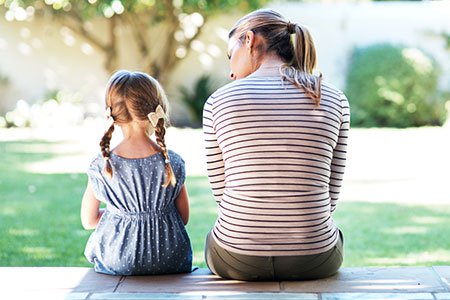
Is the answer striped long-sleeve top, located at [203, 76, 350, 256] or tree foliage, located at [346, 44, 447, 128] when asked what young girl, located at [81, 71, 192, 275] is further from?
tree foliage, located at [346, 44, 447, 128]

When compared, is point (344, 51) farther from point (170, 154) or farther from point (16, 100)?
point (170, 154)

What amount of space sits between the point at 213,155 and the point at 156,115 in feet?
0.91

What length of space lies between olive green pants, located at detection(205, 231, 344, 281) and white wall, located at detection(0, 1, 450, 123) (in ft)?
37.6

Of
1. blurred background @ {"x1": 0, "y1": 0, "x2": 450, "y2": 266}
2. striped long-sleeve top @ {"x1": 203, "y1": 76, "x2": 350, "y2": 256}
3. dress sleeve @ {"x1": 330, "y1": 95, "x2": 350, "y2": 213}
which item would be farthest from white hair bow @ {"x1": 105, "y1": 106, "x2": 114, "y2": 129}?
blurred background @ {"x1": 0, "y1": 0, "x2": 450, "y2": 266}

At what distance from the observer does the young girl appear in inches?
133

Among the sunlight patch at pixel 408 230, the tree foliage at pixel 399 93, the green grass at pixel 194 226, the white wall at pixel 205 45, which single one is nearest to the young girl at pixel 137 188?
the green grass at pixel 194 226

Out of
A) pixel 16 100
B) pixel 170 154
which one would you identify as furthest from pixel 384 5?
pixel 170 154

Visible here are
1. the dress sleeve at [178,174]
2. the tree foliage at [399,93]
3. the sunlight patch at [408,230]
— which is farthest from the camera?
the tree foliage at [399,93]

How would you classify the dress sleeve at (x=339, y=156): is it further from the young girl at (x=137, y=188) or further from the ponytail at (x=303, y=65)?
the young girl at (x=137, y=188)

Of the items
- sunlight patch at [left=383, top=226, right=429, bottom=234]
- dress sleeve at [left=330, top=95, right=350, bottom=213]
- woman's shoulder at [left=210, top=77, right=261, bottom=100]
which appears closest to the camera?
woman's shoulder at [left=210, top=77, right=261, bottom=100]

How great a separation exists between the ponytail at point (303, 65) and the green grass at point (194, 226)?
1.91 meters

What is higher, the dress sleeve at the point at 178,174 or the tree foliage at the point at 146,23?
the dress sleeve at the point at 178,174

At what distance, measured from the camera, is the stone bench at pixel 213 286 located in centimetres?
307

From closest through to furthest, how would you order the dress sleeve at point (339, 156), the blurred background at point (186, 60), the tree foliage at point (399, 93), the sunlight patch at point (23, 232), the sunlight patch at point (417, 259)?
the dress sleeve at point (339, 156)
the sunlight patch at point (417, 259)
the sunlight patch at point (23, 232)
the blurred background at point (186, 60)
the tree foliage at point (399, 93)
